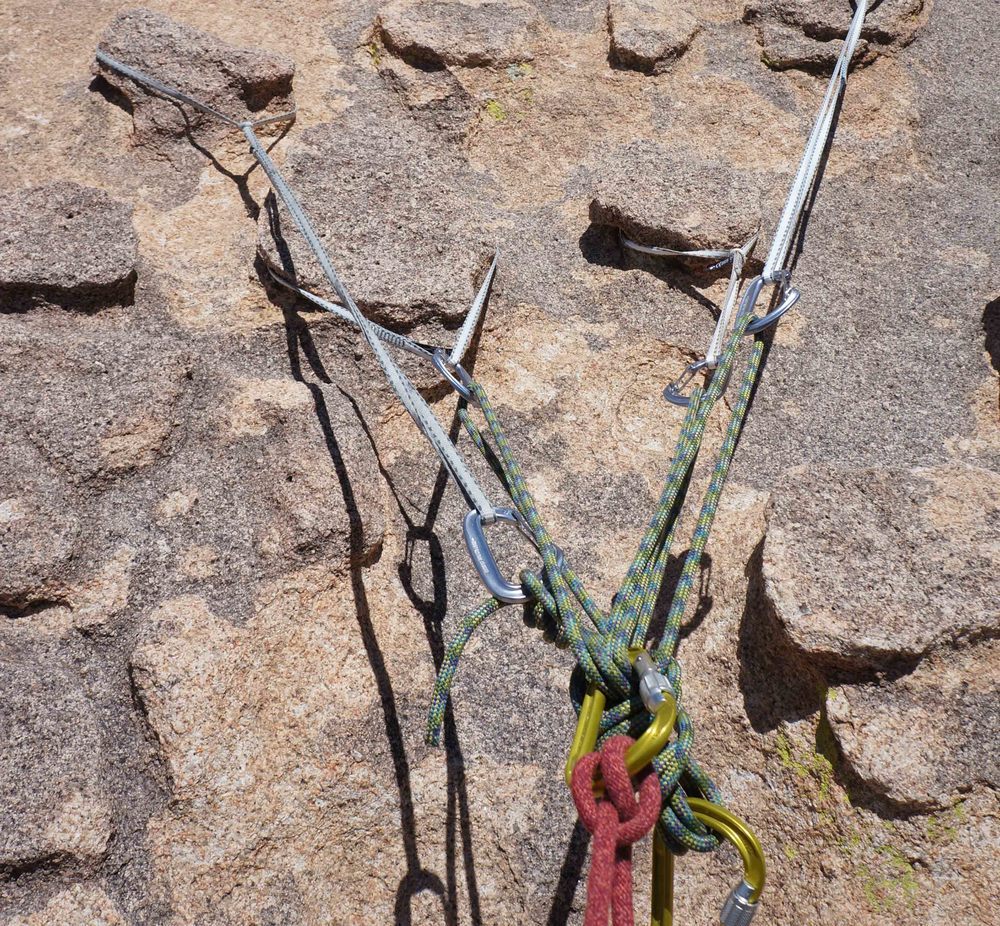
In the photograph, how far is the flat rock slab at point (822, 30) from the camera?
201 cm

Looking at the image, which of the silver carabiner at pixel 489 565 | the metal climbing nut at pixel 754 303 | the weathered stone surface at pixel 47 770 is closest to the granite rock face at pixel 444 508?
the weathered stone surface at pixel 47 770

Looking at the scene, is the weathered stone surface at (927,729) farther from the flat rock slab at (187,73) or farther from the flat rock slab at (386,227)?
the flat rock slab at (187,73)

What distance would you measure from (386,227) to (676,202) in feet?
1.86

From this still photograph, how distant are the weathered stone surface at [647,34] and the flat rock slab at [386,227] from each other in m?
0.56

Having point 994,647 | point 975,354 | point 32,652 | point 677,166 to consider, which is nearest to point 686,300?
point 677,166

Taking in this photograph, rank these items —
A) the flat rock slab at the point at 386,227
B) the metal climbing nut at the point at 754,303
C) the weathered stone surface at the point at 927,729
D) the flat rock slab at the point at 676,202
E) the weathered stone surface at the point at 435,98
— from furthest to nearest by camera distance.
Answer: the weathered stone surface at the point at 435,98, the flat rock slab at the point at 676,202, the flat rock slab at the point at 386,227, the metal climbing nut at the point at 754,303, the weathered stone surface at the point at 927,729

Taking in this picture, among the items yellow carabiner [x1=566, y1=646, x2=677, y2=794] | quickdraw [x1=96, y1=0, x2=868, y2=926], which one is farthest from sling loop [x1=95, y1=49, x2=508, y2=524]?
yellow carabiner [x1=566, y1=646, x2=677, y2=794]

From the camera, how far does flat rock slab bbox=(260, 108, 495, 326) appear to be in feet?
4.99

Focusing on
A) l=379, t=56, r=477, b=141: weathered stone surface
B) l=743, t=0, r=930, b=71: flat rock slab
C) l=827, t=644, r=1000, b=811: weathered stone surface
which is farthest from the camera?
l=743, t=0, r=930, b=71: flat rock slab

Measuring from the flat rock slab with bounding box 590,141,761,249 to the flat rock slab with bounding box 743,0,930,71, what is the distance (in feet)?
1.60

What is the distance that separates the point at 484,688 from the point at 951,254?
1.27 meters

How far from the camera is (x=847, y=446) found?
1.49 m

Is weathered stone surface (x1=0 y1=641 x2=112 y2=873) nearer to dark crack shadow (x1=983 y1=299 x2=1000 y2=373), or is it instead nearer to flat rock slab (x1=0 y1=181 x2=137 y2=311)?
flat rock slab (x1=0 y1=181 x2=137 y2=311)

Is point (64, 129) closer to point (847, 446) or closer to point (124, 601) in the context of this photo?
point (124, 601)
